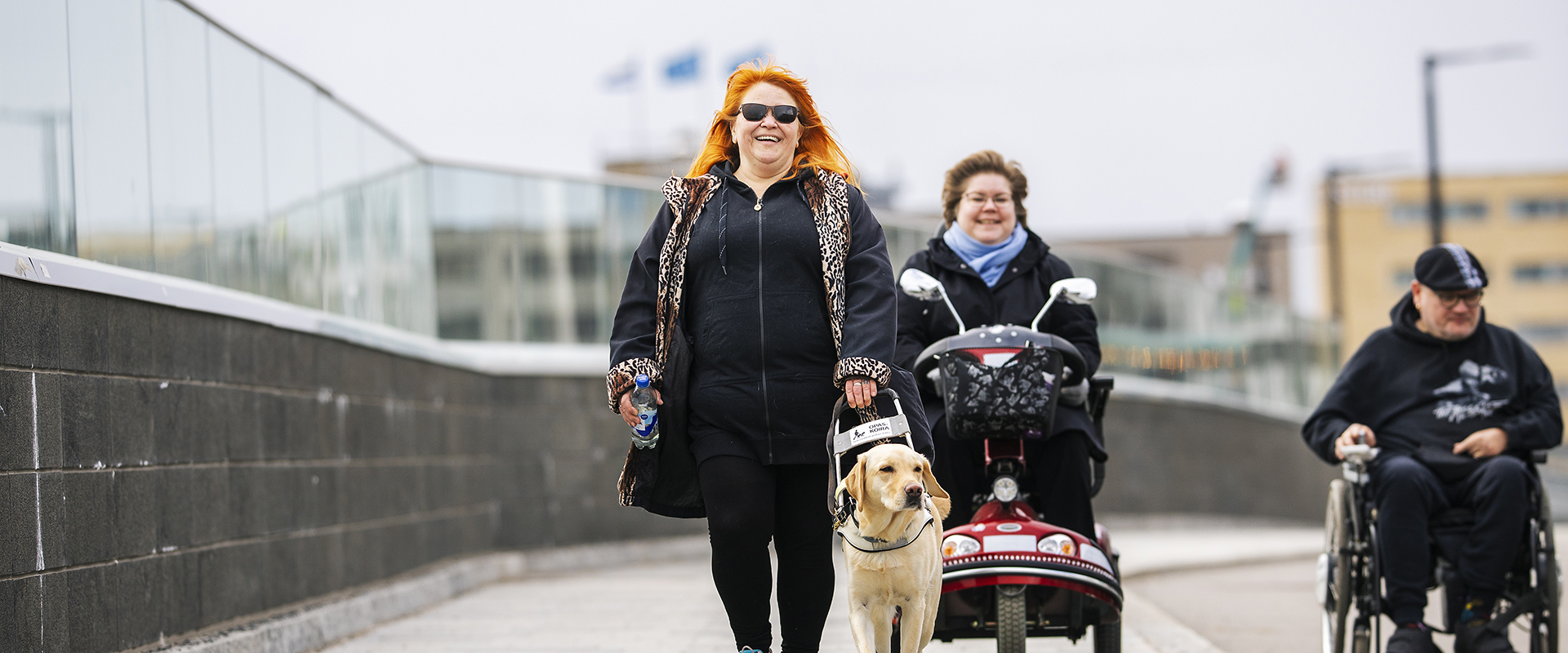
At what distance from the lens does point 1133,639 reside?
725 cm

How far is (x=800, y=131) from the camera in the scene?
15.7 feet

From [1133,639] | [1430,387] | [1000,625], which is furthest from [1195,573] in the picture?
[1000,625]

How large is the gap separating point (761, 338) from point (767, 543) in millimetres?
575

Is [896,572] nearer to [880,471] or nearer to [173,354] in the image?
[880,471]

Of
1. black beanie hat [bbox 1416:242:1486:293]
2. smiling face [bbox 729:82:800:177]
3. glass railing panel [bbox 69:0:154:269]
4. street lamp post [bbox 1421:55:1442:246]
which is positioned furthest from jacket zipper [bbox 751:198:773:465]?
street lamp post [bbox 1421:55:1442:246]

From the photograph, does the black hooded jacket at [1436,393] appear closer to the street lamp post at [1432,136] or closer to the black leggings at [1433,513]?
the black leggings at [1433,513]

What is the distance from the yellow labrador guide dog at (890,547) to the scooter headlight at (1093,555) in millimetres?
611

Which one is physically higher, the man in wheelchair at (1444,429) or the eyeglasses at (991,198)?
the eyeglasses at (991,198)

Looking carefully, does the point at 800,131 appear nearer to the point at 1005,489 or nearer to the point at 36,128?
the point at 1005,489

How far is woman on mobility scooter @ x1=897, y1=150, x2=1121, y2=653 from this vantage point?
5.14 meters

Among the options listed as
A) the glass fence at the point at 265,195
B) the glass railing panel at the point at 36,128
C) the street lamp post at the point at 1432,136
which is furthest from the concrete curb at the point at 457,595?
the street lamp post at the point at 1432,136

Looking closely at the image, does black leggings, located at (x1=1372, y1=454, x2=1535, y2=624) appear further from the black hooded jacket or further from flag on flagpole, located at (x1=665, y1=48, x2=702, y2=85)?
flag on flagpole, located at (x1=665, y1=48, x2=702, y2=85)

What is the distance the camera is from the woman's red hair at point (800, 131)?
468 centimetres

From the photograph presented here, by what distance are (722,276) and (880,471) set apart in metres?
0.69
